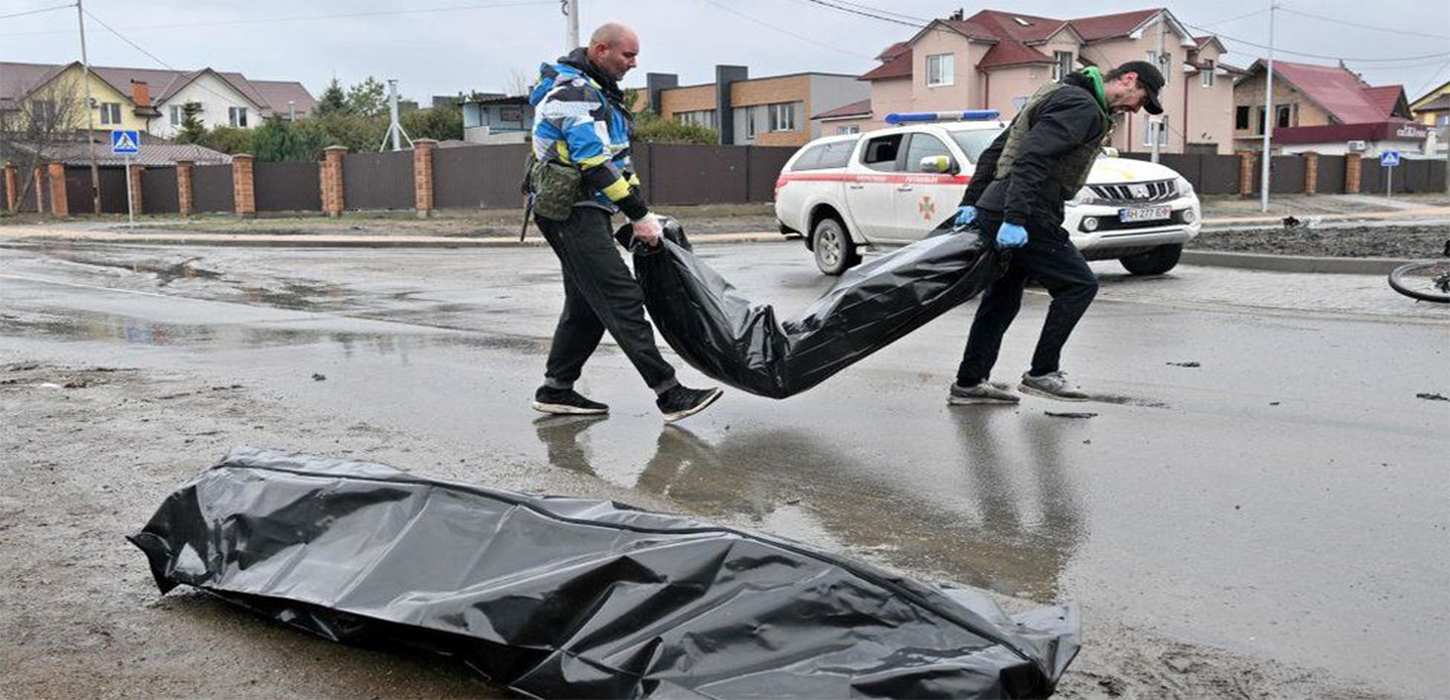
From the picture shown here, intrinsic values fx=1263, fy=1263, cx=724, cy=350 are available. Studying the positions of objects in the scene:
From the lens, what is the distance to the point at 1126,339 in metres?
8.98

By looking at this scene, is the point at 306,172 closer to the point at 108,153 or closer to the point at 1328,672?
the point at 108,153

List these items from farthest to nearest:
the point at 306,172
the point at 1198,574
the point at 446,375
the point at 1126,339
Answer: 1. the point at 306,172
2. the point at 1126,339
3. the point at 446,375
4. the point at 1198,574

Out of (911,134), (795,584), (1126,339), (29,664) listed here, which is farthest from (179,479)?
(911,134)

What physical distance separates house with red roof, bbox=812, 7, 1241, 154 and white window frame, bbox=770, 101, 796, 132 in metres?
7.92

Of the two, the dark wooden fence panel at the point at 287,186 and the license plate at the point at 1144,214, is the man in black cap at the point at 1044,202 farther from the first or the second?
the dark wooden fence panel at the point at 287,186

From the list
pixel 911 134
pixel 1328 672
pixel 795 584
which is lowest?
pixel 1328 672

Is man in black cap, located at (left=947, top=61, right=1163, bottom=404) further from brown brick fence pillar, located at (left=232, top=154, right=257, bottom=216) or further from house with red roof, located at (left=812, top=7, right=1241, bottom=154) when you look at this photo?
house with red roof, located at (left=812, top=7, right=1241, bottom=154)

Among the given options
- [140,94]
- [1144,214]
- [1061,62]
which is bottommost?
[1144,214]

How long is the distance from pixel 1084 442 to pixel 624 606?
3.43 metres

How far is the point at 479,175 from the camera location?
35.2m

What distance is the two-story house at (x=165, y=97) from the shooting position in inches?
3155

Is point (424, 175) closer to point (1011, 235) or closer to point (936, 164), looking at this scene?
point (936, 164)

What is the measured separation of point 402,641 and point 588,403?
3464 millimetres

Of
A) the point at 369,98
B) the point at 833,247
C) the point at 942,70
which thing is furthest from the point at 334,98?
the point at 833,247
